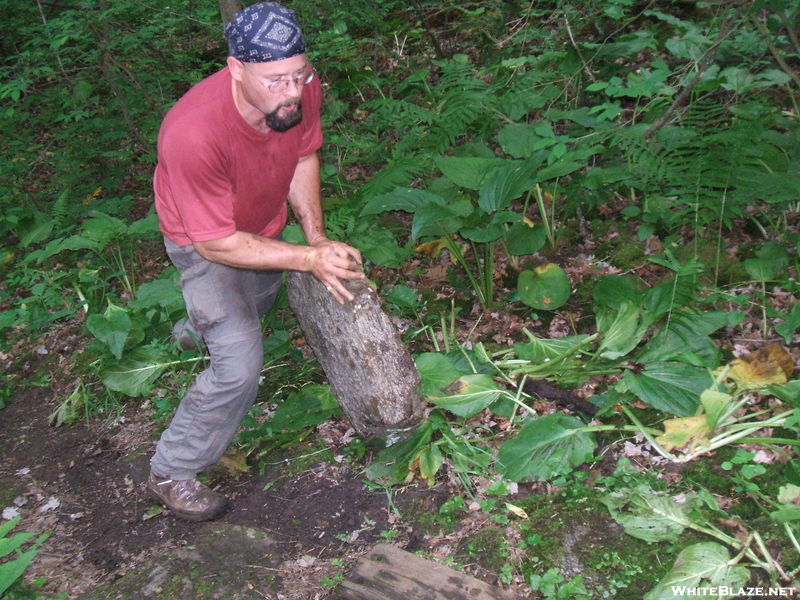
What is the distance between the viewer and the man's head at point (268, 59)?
8.89 feet

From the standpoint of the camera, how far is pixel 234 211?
3.19 metres

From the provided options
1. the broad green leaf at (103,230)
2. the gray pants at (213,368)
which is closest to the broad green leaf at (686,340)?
the gray pants at (213,368)

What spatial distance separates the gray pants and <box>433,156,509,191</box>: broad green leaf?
150 centimetres

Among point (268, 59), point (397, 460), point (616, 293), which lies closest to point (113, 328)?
point (397, 460)

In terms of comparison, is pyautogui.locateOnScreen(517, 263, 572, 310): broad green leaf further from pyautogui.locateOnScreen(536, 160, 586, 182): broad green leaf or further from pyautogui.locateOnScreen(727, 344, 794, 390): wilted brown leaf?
pyautogui.locateOnScreen(727, 344, 794, 390): wilted brown leaf

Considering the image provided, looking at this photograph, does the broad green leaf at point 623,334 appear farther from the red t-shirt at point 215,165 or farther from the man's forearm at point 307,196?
the red t-shirt at point 215,165

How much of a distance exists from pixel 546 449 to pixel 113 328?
2.71 metres

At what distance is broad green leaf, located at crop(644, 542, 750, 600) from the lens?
94.5 inches

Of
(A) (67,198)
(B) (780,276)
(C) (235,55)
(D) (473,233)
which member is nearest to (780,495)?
(B) (780,276)

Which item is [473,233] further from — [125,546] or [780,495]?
[125,546]

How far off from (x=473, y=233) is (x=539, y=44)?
3491 millimetres

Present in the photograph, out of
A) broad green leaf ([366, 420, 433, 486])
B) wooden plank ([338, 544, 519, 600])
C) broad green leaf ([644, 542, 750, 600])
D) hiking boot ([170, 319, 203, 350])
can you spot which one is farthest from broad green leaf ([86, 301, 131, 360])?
broad green leaf ([644, 542, 750, 600])

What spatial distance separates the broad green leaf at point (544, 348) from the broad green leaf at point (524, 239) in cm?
72

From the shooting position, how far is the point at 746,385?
10.2 feet
